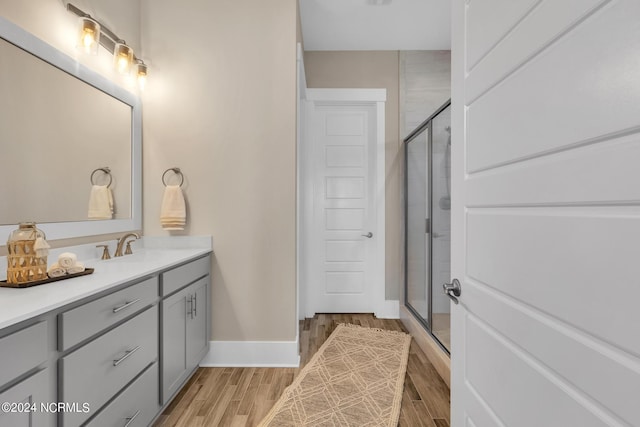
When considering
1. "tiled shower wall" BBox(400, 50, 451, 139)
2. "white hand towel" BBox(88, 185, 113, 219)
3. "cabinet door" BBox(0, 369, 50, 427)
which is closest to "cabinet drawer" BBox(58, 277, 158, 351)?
"cabinet door" BBox(0, 369, 50, 427)

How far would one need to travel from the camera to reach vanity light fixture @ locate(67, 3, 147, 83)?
5.89ft

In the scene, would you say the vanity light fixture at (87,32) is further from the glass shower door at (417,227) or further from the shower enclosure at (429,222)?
the glass shower door at (417,227)

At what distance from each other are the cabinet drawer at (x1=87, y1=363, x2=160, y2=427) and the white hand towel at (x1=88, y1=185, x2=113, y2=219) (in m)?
0.96

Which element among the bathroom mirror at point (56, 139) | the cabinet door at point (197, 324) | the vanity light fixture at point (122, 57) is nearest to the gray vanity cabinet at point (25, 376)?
the bathroom mirror at point (56, 139)

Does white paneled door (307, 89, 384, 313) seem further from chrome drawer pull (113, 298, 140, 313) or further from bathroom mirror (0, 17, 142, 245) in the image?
chrome drawer pull (113, 298, 140, 313)

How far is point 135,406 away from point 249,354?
0.98 m

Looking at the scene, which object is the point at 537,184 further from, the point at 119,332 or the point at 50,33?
the point at 50,33

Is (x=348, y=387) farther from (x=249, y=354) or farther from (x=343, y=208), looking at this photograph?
(x=343, y=208)

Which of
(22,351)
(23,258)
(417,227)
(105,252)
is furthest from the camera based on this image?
(417,227)

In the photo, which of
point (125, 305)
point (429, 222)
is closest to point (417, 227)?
point (429, 222)

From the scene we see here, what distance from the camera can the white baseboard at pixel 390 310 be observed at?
3.59 m

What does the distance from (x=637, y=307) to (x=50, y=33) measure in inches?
94.2

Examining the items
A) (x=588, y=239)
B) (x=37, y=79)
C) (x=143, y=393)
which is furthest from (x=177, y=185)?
(x=588, y=239)

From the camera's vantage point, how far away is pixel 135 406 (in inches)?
58.9
